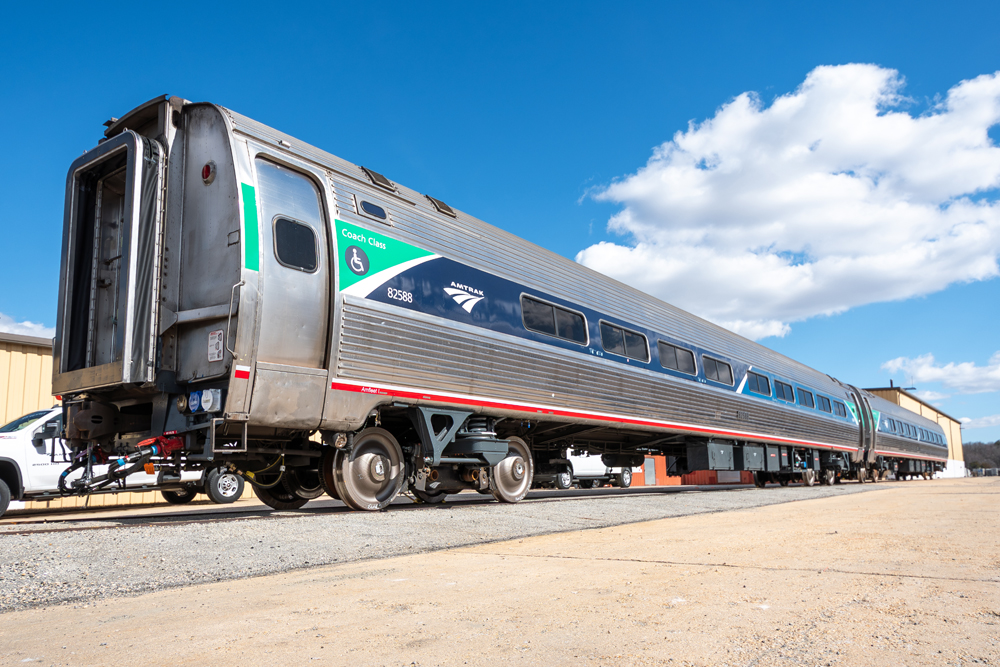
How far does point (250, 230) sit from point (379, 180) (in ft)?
7.71

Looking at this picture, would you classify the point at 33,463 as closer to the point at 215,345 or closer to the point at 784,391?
the point at 215,345

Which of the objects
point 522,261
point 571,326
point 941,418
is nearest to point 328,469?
point 522,261

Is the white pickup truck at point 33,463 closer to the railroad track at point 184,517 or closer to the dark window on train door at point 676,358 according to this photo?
the railroad track at point 184,517

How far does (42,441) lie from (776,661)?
11675mm

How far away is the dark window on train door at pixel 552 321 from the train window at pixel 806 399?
12.6 m

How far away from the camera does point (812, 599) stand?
3.29 metres

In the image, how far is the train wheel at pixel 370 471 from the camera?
289 inches

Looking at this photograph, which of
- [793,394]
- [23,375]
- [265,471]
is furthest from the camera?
[793,394]

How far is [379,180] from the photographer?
839cm

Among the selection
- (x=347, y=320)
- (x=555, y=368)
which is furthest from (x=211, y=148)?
(x=555, y=368)

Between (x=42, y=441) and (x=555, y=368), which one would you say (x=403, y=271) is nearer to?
(x=555, y=368)

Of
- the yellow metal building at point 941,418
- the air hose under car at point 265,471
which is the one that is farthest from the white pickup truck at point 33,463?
the yellow metal building at point 941,418

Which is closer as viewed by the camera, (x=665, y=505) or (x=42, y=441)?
(x=665, y=505)

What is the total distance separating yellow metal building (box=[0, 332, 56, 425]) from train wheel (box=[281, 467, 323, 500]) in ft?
29.2
